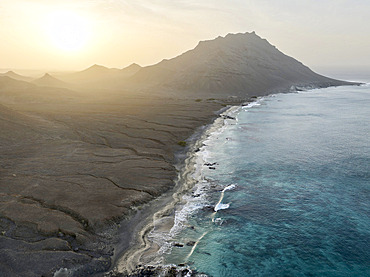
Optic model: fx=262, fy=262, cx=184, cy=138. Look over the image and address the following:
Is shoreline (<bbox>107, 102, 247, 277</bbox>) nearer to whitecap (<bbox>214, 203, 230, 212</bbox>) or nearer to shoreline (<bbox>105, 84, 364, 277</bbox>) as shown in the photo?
shoreline (<bbox>105, 84, 364, 277</bbox>)

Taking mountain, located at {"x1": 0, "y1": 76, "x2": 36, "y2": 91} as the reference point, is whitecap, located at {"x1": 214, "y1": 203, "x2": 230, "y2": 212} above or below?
below

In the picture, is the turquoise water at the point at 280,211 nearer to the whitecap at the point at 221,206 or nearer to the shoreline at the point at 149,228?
the whitecap at the point at 221,206

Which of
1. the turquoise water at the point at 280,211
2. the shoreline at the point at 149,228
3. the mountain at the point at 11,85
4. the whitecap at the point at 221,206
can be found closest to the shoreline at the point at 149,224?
the shoreline at the point at 149,228

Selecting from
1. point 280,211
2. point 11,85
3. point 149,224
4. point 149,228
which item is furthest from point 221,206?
point 11,85

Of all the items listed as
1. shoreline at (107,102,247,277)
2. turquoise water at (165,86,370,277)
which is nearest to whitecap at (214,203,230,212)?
turquoise water at (165,86,370,277)

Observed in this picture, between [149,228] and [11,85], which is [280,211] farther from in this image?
[11,85]

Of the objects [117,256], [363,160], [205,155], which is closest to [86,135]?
[205,155]

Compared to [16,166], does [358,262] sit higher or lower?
lower

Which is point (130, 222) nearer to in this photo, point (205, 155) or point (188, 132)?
point (205, 155)
